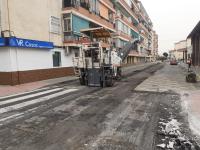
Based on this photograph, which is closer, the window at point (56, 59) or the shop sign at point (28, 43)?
the shop sign at point (28, 43)

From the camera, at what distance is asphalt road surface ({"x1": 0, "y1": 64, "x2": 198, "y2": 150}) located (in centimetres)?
536

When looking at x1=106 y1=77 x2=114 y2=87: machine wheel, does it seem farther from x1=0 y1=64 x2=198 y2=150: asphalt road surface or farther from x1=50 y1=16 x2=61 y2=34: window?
x1=50 y1=16 x2=61 y2=34: window

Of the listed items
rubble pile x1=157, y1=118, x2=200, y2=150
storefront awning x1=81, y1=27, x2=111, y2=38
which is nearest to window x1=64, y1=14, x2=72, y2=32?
storefront awning x1=81, y1=27, x2=111, y2=38

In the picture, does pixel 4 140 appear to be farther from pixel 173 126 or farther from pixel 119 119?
pixel 173 126

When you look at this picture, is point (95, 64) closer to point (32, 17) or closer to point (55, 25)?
point (32, 17)

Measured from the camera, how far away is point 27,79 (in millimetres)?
17312

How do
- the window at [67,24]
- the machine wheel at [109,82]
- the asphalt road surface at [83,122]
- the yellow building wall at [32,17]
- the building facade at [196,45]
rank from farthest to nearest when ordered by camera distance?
the building facade at [196,45] → the window at [67,24] → the yellow building wall at [32,17] → the machine wheel at [109,82] → the asphalt road surface at [83,122]

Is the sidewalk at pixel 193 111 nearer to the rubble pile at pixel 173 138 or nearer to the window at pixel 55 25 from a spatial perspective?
the rubble pile at pixel 173 138

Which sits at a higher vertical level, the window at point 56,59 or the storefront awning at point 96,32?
the storefront awning at point 96,32

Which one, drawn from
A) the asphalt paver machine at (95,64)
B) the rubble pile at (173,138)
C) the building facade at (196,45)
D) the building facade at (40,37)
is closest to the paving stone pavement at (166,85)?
the asphalt paver machine at (95,64)

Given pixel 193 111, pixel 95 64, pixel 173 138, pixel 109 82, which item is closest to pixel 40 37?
pixel 95 64

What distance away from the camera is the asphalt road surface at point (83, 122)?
5359 mm

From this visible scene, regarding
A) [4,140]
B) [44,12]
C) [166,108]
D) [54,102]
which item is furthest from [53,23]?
[4,140]

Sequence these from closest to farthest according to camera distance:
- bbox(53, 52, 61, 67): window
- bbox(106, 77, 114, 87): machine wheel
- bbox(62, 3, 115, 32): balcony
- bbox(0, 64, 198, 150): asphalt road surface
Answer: bbox(0, 64, 198, 150): asphalt road surface → bbox(106, 77, 114, 87): machine wheel → bbox(53, 52, 61, 67): window → bbox(62, 3, 115, 32): balcony
